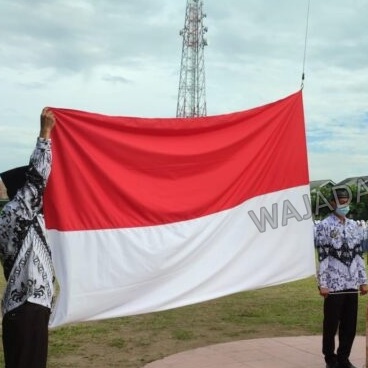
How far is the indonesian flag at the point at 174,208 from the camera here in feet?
12.0

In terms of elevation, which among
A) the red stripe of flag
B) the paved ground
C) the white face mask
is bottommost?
the paved ground

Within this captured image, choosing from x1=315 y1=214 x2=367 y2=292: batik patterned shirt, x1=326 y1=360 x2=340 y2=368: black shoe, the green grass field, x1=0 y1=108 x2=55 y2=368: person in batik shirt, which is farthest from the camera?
the green grass field

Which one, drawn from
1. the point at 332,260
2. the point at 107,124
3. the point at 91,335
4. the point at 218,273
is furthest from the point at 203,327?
the point at 107,124

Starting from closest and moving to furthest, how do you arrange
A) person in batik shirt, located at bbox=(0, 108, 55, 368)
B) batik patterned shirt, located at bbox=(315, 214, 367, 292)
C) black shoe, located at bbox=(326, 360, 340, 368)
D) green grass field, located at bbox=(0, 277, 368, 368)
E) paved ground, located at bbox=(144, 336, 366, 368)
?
person in batik shirt, located at bbox=(0, 108, 55, 368) < batik patterned shirt, located at bbox=(315, 214, 367, 292) < black shoe, located at bbox=(326, 360, 340, 368) < paved ground, located at bbox=(144, 336, 366, 368) < green grass field, located at bbox=(0, 277, 368, 368)

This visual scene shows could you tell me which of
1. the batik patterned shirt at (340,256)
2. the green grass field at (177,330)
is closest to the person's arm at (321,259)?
the batik patterned shirt at (340,256)

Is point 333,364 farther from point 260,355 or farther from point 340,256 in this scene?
point 340,256

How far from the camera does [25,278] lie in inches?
110

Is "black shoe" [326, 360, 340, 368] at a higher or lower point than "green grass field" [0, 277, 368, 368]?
lower

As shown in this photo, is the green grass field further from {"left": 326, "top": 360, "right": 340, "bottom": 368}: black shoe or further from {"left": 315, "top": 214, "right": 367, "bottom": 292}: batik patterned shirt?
{"left": 315, "top": 214, "right": 367, "bottom": 292}: batik patterned shirt

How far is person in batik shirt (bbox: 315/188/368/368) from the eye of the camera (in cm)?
509

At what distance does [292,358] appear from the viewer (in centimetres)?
575

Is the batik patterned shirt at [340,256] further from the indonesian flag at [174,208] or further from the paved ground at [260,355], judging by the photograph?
the paved ground at [260,355]

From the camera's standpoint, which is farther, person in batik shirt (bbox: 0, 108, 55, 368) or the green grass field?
the green grass field

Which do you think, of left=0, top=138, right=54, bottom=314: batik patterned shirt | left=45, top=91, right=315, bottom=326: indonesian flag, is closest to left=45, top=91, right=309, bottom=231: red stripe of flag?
left=45, top=91, right=315, bottom=326: indonesian flag
